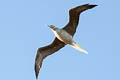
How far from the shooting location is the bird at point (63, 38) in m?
26.5

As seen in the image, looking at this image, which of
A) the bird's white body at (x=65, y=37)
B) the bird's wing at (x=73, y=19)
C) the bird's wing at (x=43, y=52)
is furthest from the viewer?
the bird's wing at (x=43, y=52)

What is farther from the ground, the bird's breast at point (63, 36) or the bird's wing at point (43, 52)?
the bird's breast at point (63, 36)

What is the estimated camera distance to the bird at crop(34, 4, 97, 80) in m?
26.5

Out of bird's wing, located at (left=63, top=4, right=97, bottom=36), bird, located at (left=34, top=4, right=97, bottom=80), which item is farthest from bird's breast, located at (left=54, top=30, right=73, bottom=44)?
bird's wing, located at (left=63, top=4, right=97, bottom=36)

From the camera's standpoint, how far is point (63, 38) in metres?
26.5

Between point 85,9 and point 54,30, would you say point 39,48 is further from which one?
point 85,9

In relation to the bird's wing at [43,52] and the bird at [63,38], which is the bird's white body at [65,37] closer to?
the bird at [63,38]

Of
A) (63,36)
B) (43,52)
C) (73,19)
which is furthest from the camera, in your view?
(43,52)

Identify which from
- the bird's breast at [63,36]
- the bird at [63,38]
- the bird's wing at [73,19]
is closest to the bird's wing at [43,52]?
the bird at [63,38]

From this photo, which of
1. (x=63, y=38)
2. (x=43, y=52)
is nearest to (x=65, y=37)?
(x=63, y=38)

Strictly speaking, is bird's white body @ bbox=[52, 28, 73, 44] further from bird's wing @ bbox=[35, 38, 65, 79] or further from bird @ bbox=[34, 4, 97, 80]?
bird's wing @ bbox=[35, 38, 65, 79]

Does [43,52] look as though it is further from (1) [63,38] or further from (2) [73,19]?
(2) [73,19]

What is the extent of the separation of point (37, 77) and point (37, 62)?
3.76 ft

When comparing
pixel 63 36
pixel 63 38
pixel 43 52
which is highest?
pixel 63 36
